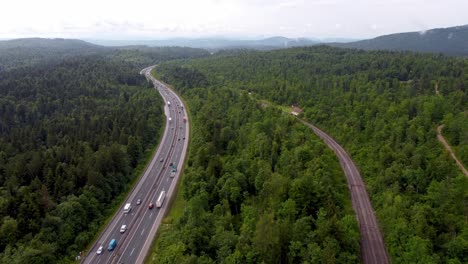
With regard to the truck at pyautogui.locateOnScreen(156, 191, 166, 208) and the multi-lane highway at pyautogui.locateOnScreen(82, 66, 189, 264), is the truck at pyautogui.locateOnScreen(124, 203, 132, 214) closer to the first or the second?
the multi-lane highway at pyautogui.locateOnScreen(82, 66, 189, 264)

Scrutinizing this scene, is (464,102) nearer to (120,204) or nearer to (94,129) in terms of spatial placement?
(120,204)

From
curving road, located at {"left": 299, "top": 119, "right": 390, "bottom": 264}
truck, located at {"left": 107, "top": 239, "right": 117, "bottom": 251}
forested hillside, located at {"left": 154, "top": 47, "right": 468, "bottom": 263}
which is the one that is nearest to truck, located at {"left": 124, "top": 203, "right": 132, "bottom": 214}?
truck, located at {"left": 107, "top": 239, "right": 117, "bottom": 251}

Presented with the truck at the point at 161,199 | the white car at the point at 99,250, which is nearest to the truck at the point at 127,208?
the truck at the point at 161,199

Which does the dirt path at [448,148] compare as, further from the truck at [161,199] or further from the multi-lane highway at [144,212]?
the truck at [161,199]

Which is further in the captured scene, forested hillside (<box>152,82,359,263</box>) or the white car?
the white car

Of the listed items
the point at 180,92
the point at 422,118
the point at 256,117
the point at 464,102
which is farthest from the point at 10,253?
the point at 180,92

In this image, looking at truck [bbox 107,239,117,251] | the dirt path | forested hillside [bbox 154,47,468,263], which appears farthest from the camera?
the dirt path

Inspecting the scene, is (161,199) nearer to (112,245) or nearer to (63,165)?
(112,245)
